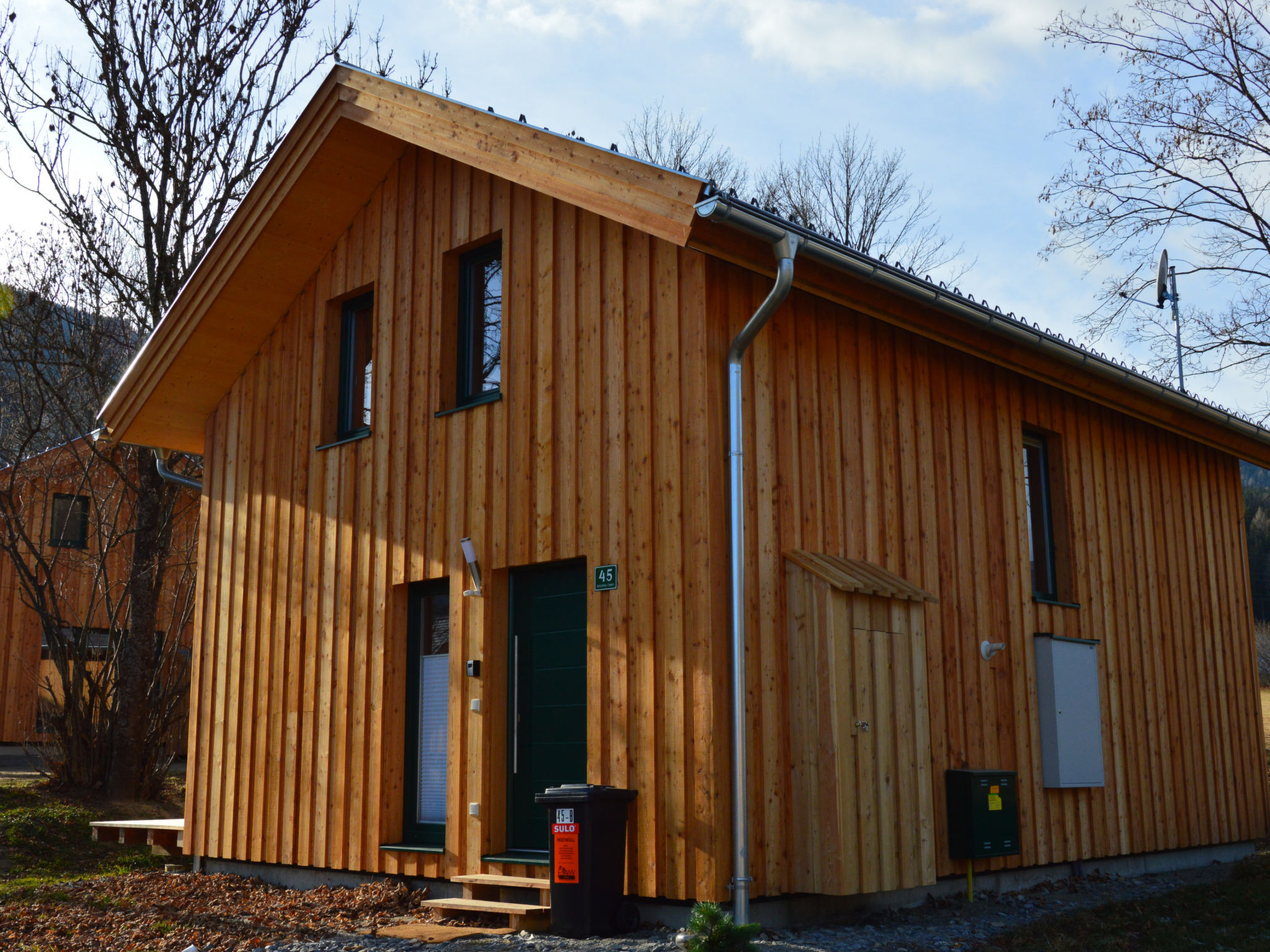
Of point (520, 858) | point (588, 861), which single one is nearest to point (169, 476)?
point (520, 858)

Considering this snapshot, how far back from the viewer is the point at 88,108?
15164 mm

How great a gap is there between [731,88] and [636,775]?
5.52 meters

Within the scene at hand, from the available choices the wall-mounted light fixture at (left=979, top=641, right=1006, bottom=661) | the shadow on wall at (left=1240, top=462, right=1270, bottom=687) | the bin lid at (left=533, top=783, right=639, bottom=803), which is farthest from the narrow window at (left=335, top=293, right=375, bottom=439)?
the shadow on wall at (left=1240, top=462, right=1270, bottom=687)

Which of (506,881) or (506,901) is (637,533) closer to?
(506,881)

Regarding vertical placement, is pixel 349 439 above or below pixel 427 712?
above

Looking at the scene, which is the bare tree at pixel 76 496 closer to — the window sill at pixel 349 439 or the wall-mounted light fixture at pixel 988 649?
the window sill at pixel 349 439

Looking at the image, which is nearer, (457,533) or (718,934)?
(718,934)

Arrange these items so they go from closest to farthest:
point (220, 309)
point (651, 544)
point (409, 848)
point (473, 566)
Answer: point (651, 544) < point (473, 566) < point (409, 848) < point (220, 309)

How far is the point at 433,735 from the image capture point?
30.7ft

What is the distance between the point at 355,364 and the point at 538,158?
348cm

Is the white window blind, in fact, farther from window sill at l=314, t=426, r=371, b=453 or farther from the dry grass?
the dry grass

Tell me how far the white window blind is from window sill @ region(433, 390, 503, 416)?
1.88m

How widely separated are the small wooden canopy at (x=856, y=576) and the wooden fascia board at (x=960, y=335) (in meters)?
1.72

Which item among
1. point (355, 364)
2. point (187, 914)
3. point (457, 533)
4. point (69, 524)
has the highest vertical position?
point (69, 524)
